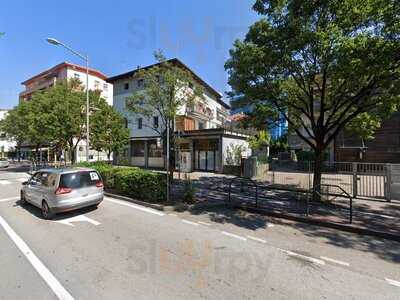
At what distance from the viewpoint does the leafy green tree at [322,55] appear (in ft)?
23.5

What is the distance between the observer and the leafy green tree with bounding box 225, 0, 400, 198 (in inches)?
282

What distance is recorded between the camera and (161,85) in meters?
15.9

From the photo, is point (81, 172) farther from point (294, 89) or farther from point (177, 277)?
point (294, 89)

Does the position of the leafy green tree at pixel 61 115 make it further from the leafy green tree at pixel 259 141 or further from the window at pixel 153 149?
the leafy green tree at pixel 259 141

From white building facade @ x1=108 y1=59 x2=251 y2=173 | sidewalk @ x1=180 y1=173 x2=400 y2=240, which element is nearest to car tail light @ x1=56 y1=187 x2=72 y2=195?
sidewalk @ x1=180 y1=173 x2=400 y2=240

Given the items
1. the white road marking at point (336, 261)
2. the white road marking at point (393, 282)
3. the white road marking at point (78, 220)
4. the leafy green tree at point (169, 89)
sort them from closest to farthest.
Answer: the white road marking at point (393, 282)
the white road marking at point (336, 261)
the white road marking at point (78, 220)
the leafy green tree at point (169, 89)

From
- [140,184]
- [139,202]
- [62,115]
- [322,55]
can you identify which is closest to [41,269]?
[139,202]

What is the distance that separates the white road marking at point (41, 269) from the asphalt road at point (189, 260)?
2cm

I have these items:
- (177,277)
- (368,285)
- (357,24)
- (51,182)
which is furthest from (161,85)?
(368,285)

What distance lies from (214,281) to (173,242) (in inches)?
78.2

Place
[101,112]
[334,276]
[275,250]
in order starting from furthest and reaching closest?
[101,112], [275,250], [334,276]

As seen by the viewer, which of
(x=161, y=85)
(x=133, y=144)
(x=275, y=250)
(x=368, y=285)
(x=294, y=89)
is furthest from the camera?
(x=133, y=144)

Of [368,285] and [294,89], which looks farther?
[294,89]

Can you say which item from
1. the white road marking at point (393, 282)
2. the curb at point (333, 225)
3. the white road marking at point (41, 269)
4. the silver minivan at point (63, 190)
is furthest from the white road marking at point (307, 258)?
the silver minivan at point (63, 190)
